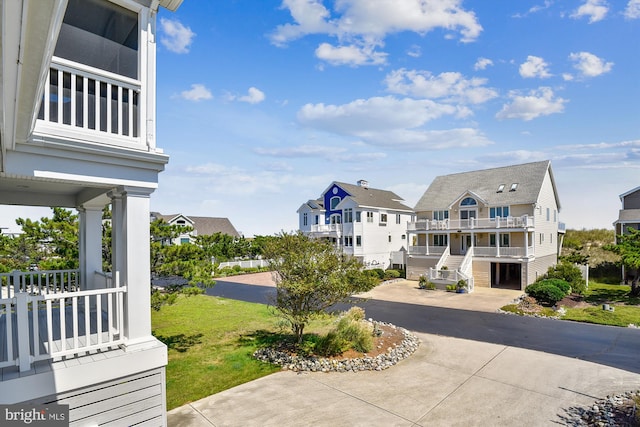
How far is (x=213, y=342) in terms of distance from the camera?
11.8 metres

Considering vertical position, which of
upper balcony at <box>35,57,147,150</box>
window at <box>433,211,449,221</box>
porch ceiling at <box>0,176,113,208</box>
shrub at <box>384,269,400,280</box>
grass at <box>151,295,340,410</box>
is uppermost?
upper balcony at <box>35,57,147,150</box>

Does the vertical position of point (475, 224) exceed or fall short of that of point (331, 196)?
it falls short

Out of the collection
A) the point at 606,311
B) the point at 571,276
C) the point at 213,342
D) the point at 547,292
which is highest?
the point at 571,276

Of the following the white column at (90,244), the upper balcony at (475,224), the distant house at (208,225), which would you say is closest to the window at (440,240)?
the upper balcony at (475,224)

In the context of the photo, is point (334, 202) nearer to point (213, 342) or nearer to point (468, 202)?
point (468, 202)

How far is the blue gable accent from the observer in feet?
113

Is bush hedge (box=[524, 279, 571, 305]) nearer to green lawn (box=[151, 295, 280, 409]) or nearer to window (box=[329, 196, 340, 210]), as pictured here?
green lawn (box=[151, 295, 280, 409])

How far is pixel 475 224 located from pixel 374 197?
1224cm

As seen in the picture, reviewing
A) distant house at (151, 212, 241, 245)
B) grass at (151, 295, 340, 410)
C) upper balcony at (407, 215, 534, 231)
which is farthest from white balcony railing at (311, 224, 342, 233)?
distant house at (151, 212, 241, 245)

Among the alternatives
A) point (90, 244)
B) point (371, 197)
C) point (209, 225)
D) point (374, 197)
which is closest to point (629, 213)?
point (374, 197)

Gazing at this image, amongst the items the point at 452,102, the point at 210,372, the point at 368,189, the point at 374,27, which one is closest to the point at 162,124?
the point at 210,372

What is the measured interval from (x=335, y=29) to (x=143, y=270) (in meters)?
13.0

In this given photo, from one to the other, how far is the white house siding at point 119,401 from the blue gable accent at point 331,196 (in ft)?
96.1

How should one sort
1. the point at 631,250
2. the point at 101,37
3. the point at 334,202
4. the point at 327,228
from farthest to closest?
the point at 334,202 → the point at 327,228 → the point at 631,250 → the point at 101,37
